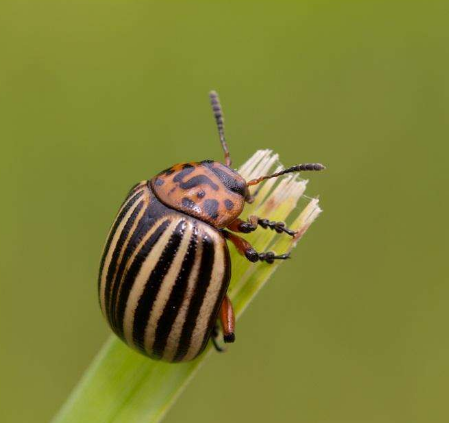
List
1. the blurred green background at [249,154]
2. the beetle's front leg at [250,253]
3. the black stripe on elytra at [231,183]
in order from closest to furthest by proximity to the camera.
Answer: the beetle's front leg at [250,253] < the black stripe on elytra at [231,183] < the blurred green background at [249,154]

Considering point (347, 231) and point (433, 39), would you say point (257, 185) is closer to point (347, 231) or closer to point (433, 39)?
point (347, 231)

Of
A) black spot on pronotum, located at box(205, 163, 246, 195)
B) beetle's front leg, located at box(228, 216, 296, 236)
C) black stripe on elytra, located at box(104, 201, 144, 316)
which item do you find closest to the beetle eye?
black spot on pronotum, located at box(205, 163, 246, 195)

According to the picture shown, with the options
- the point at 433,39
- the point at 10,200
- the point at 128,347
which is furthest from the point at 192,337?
the point at 433,39

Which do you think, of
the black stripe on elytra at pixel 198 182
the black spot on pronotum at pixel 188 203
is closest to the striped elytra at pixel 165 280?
the black spot on pronotum at pixel 188 203

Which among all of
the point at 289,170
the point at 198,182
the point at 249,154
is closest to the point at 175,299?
the point at 198,182

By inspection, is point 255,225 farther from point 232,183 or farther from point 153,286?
point 153,286

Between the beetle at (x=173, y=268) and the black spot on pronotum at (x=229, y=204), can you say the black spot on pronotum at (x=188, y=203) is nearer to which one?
the beetle at (x=173, y=268)

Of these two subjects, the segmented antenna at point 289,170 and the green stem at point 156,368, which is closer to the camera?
the green stem at point 156,368
